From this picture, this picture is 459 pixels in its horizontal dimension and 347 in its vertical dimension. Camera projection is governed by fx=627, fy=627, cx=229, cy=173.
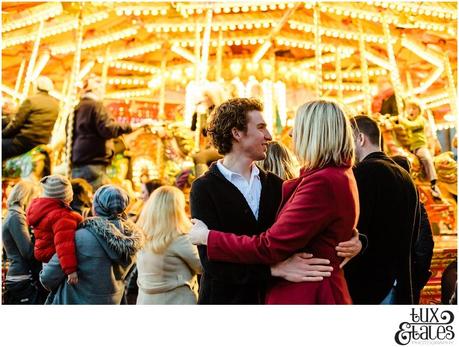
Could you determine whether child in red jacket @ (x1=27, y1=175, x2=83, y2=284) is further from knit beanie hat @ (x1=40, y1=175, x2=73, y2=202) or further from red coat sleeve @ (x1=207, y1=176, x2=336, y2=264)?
red coat sleeve @ (x1=207, y1=176, x2=336, y2=264)

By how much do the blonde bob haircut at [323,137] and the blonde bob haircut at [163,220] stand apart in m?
1.23

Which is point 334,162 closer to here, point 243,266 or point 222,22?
point 243,266

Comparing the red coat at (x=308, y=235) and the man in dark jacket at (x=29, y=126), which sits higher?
the man in dark jacket at (x=29, y=126)

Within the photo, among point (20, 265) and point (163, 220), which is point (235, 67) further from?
point (163, 220)

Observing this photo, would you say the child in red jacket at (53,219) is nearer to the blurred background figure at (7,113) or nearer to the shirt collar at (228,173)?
the shirt collar at (228,173)

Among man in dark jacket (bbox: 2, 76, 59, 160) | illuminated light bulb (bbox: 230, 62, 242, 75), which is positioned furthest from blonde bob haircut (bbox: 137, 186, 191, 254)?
illuminated light bulb (bbox: 230, 62, 242, 75)

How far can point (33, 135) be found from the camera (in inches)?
243

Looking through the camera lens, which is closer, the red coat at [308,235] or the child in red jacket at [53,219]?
the red coat at [308,235]

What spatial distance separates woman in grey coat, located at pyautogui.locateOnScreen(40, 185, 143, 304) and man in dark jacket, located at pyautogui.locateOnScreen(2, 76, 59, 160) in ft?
9.59

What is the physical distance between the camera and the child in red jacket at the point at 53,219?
11.3ft

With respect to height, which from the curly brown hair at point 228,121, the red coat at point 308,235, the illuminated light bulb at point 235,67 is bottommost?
the red coat at point 308,235

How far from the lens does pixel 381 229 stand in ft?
9.30

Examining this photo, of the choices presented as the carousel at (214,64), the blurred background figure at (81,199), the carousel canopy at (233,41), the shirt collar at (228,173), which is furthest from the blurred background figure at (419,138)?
the shirt collar at (228,173)
